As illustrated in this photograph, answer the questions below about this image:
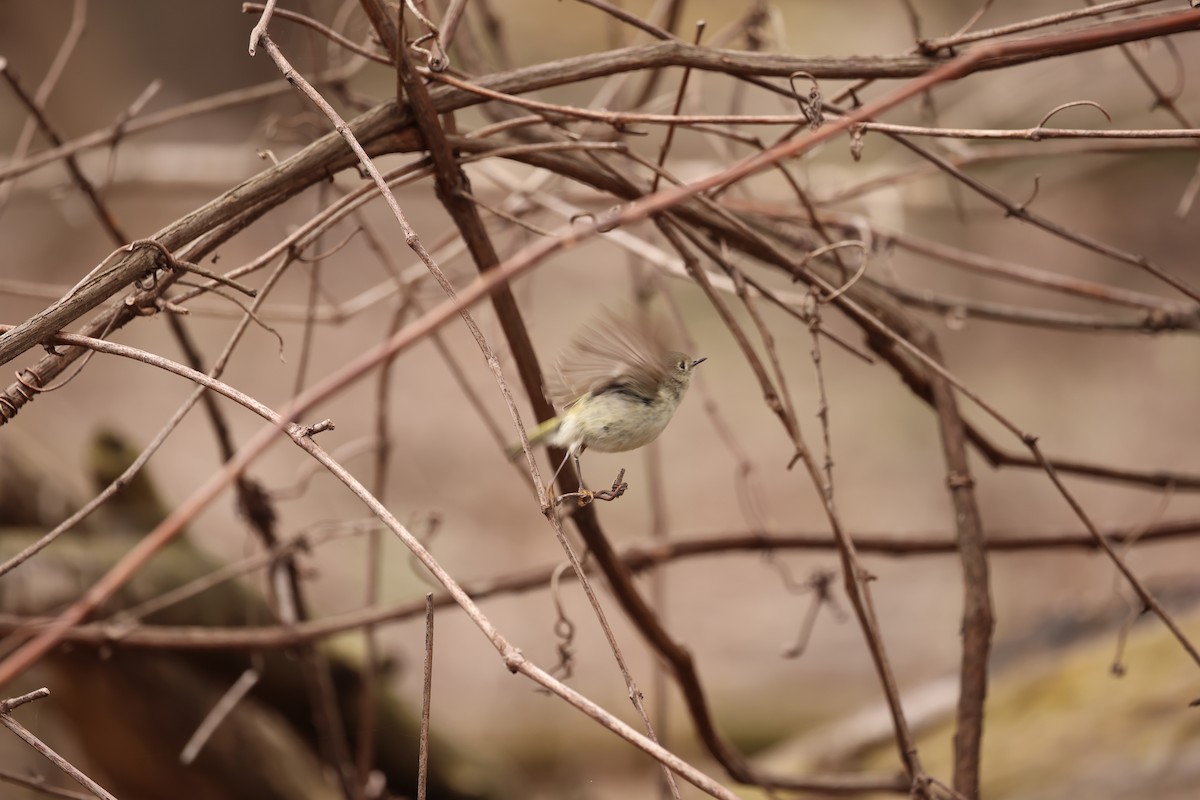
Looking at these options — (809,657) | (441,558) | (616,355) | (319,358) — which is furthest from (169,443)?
(616,355)

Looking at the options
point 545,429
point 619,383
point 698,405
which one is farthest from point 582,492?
point 698,405

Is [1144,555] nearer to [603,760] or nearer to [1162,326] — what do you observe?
[603,760]

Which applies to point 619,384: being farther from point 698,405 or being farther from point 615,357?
point 698,405

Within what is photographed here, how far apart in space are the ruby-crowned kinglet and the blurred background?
6.76 ft

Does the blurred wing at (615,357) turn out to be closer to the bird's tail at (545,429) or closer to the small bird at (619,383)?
the small bird at (619,383)

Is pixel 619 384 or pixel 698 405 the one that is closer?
pixel 619 384

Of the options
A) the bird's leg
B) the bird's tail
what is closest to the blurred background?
the bird's tail

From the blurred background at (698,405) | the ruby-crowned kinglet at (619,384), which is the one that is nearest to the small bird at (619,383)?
the ruby-crowned kinglet at (619,384)

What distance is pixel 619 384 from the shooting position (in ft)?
3.73

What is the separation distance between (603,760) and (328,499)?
2.22 metres

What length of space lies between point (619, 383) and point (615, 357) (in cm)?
8

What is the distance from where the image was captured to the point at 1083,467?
5.65 ft

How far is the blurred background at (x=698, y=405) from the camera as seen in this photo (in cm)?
462

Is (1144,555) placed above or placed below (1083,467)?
above
